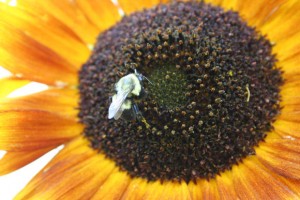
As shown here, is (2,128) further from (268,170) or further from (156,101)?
(268,170)

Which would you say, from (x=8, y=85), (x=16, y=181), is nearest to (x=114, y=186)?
(x=8, y=85)

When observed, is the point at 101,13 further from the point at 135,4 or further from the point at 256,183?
the point at 256,183

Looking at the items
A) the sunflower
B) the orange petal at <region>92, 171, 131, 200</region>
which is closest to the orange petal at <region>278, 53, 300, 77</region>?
the sunflower

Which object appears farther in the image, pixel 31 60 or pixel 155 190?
pixel 31 60

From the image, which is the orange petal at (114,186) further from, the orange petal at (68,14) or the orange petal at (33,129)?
the orange petal at (68,14)

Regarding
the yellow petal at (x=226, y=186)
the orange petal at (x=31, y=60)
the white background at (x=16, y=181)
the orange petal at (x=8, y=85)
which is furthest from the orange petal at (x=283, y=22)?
the white background at (x=16, y=181)

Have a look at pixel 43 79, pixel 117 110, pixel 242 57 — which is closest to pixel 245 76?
pixel 242 57
